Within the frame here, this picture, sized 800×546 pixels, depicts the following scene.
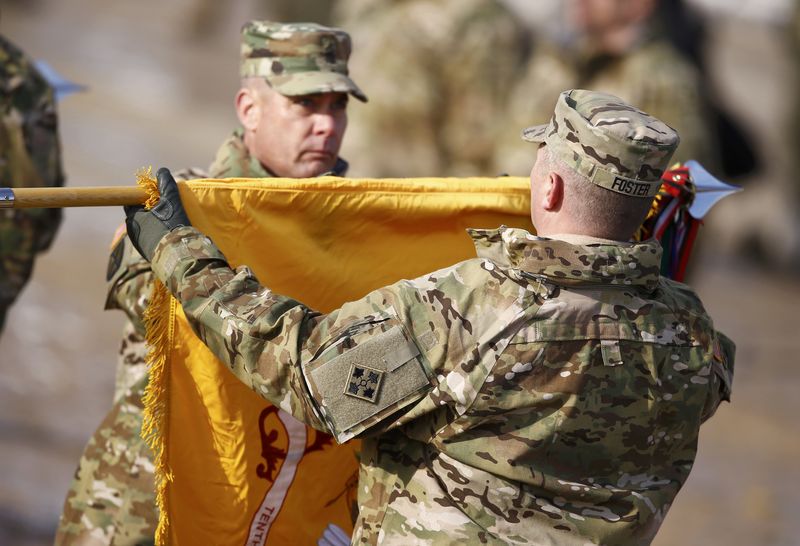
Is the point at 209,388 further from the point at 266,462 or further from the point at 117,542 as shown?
the point at 117,542

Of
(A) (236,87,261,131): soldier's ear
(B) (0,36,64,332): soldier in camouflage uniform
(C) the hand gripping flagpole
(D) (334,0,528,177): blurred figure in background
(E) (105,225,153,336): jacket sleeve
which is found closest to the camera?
(C) the hand gripping flagpole

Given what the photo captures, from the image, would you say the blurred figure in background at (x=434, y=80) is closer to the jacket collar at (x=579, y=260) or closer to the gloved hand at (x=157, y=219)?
the gloved hand at (x=157, y=219)

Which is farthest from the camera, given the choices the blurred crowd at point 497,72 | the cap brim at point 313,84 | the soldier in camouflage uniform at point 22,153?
the blurred crowd at point 497,72

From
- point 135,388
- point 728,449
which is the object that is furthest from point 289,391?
point 728,449

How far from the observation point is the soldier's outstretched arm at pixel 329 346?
2725mm

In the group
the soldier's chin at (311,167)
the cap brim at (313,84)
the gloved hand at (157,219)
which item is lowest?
the soldier's chin at (311,167)

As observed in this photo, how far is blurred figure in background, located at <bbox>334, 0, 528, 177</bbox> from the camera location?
42.6 feet

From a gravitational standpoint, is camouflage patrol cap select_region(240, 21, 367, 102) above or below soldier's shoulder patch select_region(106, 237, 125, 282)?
above

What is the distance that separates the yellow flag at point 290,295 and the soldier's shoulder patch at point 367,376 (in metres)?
0.67

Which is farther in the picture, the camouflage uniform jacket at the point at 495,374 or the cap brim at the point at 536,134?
the cap brim at the point at 536,134

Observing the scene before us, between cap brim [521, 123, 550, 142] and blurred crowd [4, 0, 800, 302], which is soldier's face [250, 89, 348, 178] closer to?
cap brim [521, 123, 550, 142]

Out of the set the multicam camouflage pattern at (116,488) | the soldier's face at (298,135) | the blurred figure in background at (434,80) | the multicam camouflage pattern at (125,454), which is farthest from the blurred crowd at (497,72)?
the multicam camouflage pattern at (116,488)

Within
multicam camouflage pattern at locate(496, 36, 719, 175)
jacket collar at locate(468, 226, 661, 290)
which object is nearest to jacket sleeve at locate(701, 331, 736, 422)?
jacket collar at locate(468, 226, 661, 290)

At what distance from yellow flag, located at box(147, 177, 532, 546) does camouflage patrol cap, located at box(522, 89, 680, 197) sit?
32.8 inches
